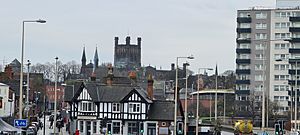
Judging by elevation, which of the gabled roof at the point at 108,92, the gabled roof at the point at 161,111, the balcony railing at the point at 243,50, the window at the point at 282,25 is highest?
the window at the point at 282,25

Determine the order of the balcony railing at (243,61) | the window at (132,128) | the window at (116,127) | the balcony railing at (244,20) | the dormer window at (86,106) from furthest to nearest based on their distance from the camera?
the balcony railing at (243,61)
the balcony railing at (244,20)
the dormer window at (86,106)
the window at (132,128)
the window at (116,127)

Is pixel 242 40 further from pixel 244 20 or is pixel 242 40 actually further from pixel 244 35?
pixel 244 20

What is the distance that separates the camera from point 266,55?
140 metres

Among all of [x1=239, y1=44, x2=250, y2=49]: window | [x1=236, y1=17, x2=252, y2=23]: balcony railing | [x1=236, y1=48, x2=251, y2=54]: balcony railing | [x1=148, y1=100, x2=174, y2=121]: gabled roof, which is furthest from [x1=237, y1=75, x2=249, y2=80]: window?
[x1=148, y1=100, x2=174, y2=121]: gabled roof

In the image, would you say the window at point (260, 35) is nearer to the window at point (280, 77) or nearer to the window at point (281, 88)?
the window at point (280, 77)

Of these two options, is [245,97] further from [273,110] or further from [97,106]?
[97,106]

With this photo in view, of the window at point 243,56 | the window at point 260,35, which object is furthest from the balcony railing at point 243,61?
the window at point 260,35

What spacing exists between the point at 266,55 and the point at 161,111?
191 ft

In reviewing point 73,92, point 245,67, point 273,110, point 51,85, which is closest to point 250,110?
point 273,110

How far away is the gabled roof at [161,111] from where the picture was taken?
8444 cm

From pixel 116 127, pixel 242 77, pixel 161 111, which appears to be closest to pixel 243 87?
pixel 242 77

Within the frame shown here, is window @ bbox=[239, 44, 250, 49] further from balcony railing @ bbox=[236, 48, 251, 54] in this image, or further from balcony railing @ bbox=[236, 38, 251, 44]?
balcony railing @ bbox=[236, 38, 251, 44]

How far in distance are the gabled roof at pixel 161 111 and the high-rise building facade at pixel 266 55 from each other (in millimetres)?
50585

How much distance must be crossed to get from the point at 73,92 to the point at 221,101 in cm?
6258
